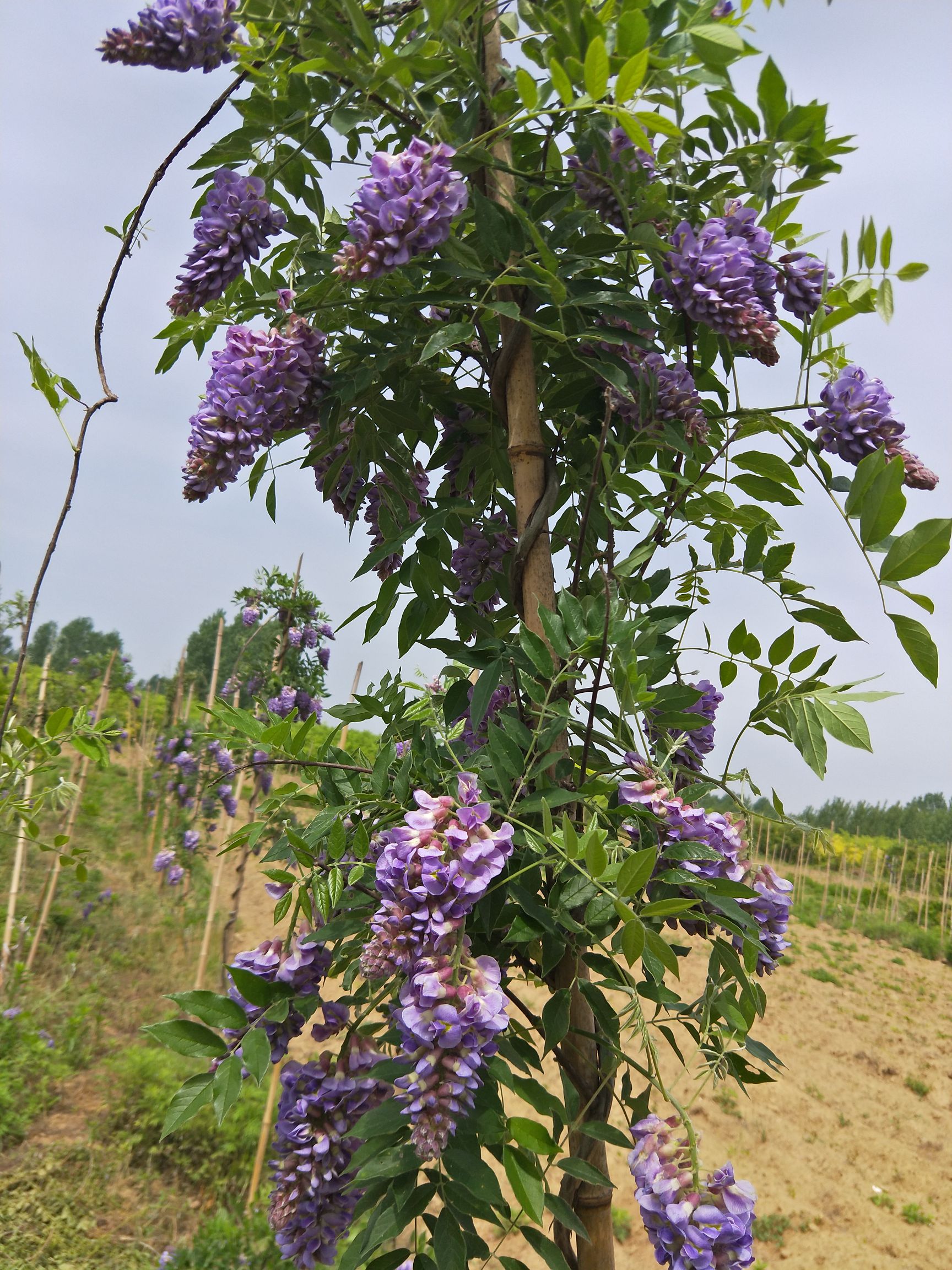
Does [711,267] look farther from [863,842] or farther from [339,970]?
[863,842]

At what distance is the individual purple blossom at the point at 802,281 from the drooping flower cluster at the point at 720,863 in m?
0.59

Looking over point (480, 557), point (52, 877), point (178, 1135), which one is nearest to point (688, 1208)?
point (480, 557)

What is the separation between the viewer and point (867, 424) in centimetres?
94

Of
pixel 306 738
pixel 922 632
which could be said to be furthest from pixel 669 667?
pixel 306 738

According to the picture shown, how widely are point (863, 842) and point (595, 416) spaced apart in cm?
1966

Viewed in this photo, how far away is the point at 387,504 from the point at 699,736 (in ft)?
1.65

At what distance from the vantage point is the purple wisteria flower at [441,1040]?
0.66m

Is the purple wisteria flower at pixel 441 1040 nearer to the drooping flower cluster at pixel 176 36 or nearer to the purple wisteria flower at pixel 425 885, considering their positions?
the purple wisteria flower at pixel 425 885

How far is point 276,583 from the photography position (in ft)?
13.5

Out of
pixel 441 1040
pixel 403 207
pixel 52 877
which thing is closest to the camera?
pixel 441 1040

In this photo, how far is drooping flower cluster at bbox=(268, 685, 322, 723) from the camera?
3.63 m

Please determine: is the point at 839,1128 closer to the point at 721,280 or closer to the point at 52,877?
the point at 52,877

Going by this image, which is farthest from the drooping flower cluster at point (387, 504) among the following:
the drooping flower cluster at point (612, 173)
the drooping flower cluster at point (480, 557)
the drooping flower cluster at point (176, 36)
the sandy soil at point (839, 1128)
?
the sandy soil at point (839, 1128)

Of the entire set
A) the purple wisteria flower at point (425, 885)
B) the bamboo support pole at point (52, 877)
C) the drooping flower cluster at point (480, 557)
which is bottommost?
the bamboo support pole at point (52, 877)
